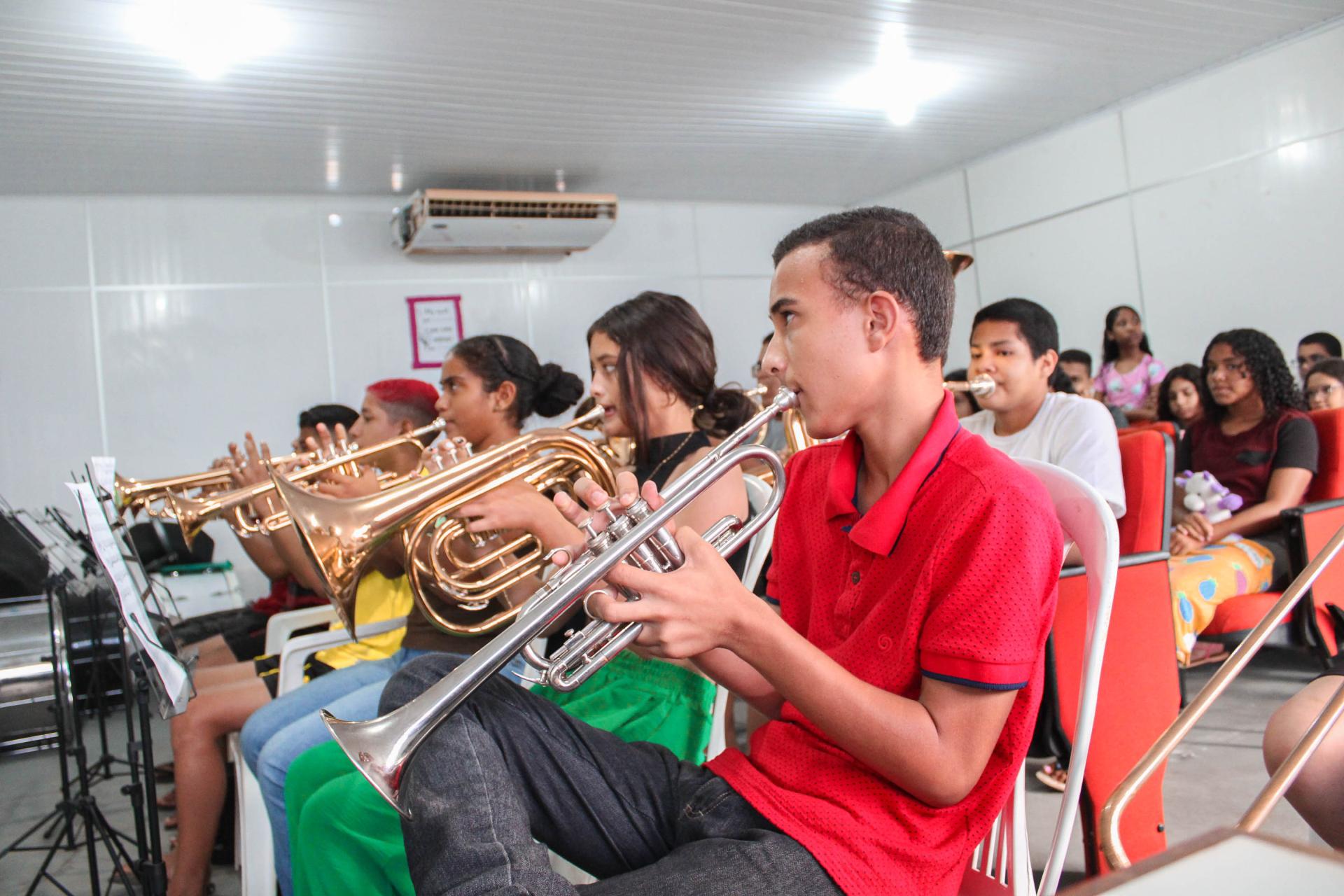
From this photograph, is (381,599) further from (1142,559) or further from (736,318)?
(736,318)

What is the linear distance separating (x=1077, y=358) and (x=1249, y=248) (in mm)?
1006

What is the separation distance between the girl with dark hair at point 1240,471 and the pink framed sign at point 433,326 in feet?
14.8

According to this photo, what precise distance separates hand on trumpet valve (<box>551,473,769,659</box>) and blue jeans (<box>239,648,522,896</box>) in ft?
3.02

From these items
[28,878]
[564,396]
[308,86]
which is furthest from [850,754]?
[308,86]

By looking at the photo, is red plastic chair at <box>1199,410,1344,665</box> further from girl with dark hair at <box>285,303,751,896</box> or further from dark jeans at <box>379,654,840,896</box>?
dark jeans at <box>379,654,840,896</box>

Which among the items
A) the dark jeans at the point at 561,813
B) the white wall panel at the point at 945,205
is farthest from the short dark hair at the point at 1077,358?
the dark jeans at the point at 561,813

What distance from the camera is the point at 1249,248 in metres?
5.02

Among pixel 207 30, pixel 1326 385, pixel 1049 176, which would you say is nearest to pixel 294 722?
pixel 207 30

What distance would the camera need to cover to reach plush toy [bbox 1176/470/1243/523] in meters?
3.20

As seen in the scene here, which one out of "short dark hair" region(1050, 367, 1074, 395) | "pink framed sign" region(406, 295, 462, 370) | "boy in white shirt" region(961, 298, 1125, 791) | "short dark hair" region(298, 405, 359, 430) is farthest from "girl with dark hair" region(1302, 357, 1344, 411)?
"pink framed sign" region(406, 295, 462, 370)

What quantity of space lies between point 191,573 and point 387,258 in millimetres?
2353

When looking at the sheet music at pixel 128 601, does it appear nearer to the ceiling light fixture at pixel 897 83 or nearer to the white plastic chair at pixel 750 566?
the white plastic chair at pixel 750 566

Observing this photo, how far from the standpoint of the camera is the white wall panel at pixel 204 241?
5660 mm

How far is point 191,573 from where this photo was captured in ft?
17.2
